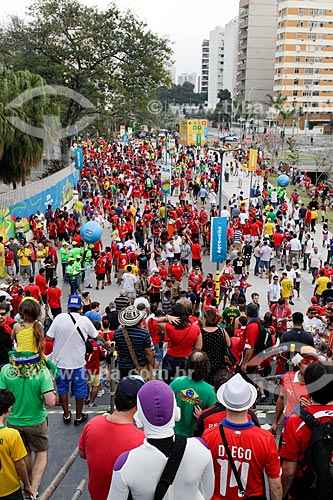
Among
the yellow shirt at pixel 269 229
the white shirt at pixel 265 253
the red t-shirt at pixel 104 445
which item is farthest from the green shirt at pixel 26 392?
the yellow shirt at pixel 269 229

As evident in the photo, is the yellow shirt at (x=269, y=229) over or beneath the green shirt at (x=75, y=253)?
beneath

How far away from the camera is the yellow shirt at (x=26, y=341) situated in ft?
14.8

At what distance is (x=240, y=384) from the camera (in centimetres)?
317

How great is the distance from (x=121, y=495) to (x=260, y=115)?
86.0 m

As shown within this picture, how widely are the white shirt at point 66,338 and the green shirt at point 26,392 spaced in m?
1.18

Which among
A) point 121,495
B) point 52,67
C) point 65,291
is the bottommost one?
point 65,291

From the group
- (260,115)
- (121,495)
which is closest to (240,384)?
(121,495)

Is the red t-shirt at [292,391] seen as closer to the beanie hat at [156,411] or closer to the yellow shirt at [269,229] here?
the beanie hat at [156,411]

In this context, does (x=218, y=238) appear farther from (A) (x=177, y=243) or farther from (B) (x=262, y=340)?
(B) (x=262, y=340)

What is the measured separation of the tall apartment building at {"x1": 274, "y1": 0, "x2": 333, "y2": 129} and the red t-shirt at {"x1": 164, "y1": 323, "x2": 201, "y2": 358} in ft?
260

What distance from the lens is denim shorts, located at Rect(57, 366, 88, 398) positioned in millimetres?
5766

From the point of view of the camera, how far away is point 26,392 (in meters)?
4.37

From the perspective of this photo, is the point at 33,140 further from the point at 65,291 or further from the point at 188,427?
the point at 188,427

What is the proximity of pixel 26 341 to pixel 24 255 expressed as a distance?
953 centimetres
